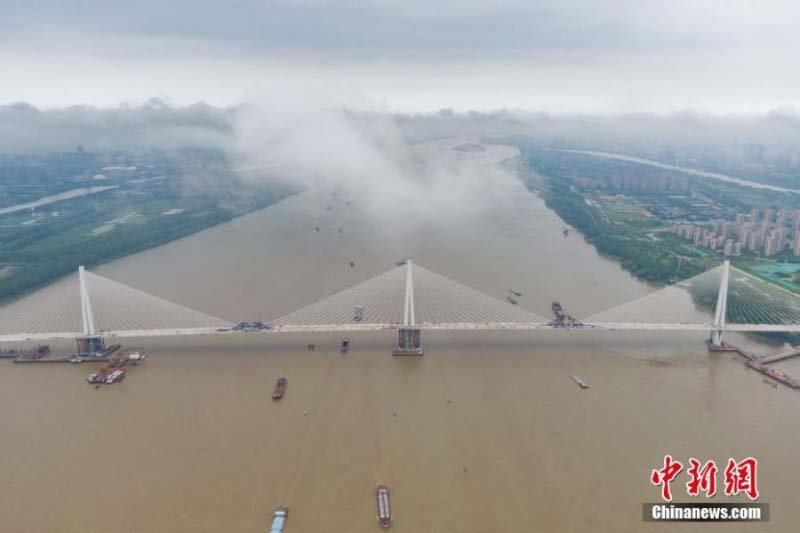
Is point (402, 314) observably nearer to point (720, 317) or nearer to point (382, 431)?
point (382, 431)

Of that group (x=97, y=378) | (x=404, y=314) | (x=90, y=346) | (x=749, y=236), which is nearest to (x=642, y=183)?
(x=749, y=236)

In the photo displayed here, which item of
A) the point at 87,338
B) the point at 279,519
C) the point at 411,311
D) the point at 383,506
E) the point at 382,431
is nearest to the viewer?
the point at 279,519

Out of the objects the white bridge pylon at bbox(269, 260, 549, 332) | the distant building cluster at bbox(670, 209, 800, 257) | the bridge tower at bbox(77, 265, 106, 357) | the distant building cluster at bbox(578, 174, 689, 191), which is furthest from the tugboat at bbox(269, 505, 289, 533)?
the distant building cluster at bbox(578, 174, 689, 191)

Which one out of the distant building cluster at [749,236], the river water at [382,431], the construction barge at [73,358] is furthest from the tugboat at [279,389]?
the distant building cluster at [749,236]

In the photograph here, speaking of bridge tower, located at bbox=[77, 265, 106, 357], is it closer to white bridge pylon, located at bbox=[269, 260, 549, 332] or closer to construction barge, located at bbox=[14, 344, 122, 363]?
construction barge, located at bbox=[14, 344, 122, 363]

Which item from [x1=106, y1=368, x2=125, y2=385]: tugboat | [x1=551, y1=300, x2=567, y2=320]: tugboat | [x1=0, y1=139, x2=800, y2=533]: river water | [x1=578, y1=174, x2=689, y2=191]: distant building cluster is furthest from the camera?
[x1=578, y1=174, x2=689, y2=191]: distant building cluster

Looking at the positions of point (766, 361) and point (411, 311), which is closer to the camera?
point (766, 361)
